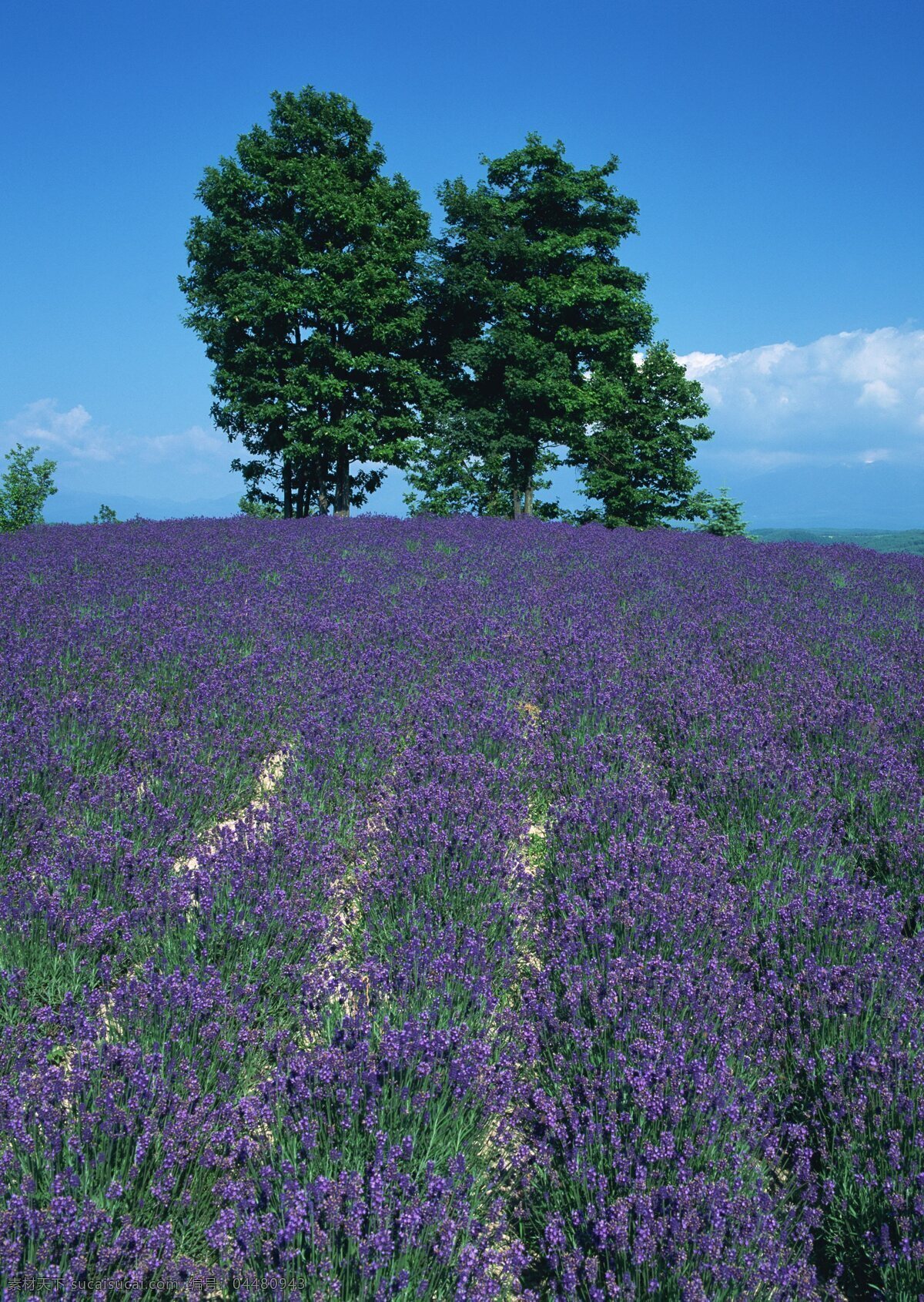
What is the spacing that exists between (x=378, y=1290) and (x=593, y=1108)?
0.77 m

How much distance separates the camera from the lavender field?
1.64 m

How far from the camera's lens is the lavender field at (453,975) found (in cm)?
164

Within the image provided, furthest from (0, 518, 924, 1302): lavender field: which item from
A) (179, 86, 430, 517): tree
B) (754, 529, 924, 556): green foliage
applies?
(179, 86, 430, 517): tree

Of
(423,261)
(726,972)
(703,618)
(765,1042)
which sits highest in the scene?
(423,261)

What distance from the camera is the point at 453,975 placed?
93.7 inches

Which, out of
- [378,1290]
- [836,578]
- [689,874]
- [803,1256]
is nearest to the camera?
[378,1290]

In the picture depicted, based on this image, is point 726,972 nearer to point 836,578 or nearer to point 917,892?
point 917,892

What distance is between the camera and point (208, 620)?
630cm

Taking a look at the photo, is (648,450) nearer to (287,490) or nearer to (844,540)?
(844,540)

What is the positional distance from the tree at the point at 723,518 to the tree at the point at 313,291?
846 cm

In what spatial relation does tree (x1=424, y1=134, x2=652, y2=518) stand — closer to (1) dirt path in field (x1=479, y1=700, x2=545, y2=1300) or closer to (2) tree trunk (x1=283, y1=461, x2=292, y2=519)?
(2) tree trunk (x1=283, y1=461, x2=292, y2=519)

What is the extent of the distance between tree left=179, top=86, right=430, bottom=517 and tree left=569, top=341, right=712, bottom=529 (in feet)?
17.4

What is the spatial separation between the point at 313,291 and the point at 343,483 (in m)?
4.67

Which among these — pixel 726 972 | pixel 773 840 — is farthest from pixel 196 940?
pixel 773 840
